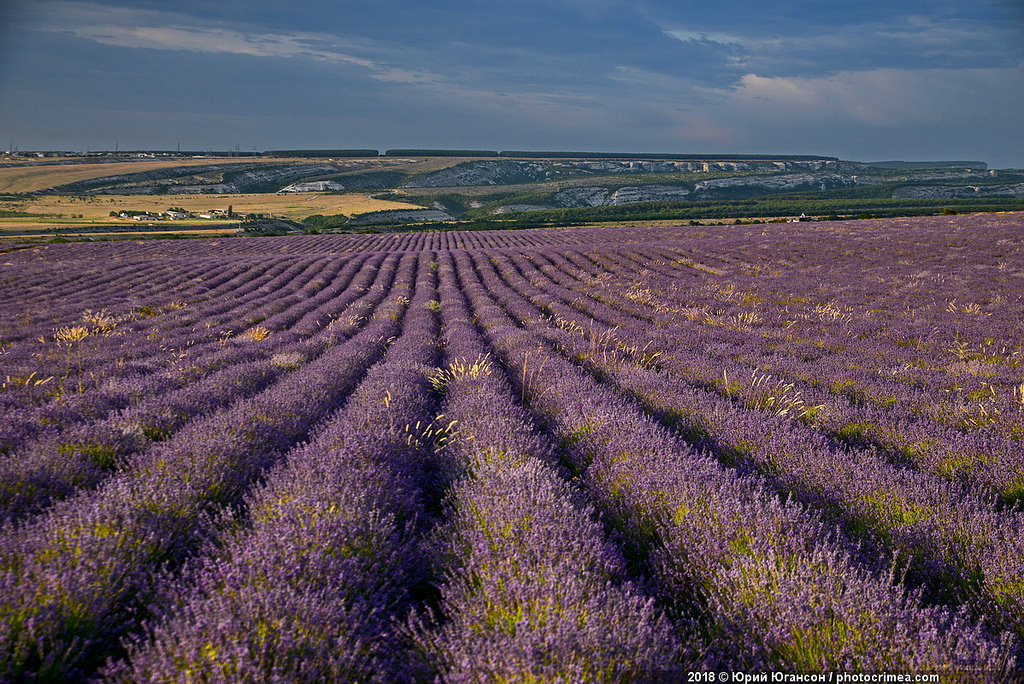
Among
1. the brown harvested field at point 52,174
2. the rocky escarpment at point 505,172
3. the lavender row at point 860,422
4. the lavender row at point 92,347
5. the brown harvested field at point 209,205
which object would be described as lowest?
the lavender row at point 92,347

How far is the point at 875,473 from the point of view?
3.14 m

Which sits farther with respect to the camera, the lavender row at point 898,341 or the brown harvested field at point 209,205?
the brown harvested field at point 209,205

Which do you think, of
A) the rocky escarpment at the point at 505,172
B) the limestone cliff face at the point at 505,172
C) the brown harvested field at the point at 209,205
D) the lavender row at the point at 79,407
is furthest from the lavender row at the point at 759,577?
the limestone cliff face at the point at 505,172

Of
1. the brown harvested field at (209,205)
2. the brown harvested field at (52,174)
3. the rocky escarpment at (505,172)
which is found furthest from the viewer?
the rocky escarpment at (505,172)

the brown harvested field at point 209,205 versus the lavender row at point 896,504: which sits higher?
the brown harvested field at point 209,205

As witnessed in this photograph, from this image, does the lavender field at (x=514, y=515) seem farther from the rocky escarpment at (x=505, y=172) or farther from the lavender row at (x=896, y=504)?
the rocky escarpment at (x=505, y=172)

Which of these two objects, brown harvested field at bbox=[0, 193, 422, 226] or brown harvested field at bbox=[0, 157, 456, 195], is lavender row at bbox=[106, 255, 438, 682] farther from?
brown harvested field at bbox=[0, 157, 456, 195]

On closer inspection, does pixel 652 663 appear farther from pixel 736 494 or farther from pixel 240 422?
pixel 240 422

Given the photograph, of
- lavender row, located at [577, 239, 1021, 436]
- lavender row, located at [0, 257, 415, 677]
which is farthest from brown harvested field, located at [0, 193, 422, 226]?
→ lavender row, located at [0, 257, 415, 677]

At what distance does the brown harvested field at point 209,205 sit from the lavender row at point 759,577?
90.9 meters

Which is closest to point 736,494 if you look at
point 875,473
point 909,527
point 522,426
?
point 909,527

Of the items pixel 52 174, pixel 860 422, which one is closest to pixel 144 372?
pixel 860 422

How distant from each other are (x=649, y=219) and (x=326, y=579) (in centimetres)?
8143

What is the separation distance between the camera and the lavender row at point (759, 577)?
178cm
